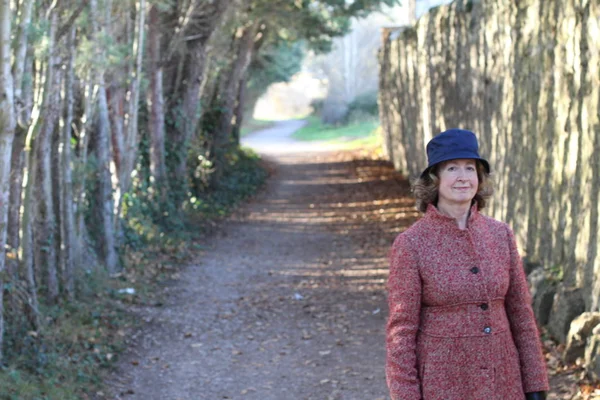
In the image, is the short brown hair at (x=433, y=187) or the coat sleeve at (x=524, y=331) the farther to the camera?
the short brown hair at (x=433, y=187)

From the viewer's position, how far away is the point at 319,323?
9.19 m

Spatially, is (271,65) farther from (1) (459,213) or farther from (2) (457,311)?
(2) (457,311)

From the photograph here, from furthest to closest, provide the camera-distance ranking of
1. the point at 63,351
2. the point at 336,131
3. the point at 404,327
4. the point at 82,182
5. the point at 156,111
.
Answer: the point at 336,131, the point at 156,111, the point at 82,182, the point at 63,351, the point at 404,327

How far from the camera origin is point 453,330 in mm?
3324

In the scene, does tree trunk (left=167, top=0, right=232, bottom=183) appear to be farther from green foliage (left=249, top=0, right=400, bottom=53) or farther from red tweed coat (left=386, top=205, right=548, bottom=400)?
red tweed coat (left=386, top=205, right=548, bottom=400)

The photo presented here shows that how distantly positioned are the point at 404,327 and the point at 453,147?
2.35 feet

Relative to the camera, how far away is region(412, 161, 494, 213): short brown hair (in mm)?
3516

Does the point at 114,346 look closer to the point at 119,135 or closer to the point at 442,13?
the point at 119,135

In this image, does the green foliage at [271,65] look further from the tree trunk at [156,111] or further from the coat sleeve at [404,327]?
the coat sleeve at [404,327]

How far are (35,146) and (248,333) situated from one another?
2.74 meters

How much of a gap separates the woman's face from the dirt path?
12.2 ft

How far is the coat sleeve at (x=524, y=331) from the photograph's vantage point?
335cm

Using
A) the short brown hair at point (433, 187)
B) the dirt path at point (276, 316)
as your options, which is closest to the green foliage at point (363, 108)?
the dirt path at point (276, 316)

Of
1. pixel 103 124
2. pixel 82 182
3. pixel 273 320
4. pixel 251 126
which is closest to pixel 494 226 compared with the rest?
pixel 273 320
